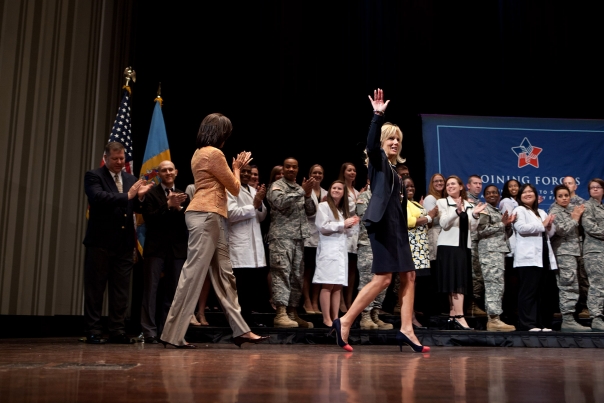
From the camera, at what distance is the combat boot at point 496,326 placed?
6.26 meters

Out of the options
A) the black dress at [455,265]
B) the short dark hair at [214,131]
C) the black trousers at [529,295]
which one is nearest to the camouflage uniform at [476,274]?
the black dress at [455,265]

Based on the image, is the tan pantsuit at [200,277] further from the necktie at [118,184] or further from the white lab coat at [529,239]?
the white lab coat at [529,239]

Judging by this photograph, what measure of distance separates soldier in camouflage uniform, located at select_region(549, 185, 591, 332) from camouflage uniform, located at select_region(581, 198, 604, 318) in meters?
0.08

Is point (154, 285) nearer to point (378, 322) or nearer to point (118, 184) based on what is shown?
point (118, 184)

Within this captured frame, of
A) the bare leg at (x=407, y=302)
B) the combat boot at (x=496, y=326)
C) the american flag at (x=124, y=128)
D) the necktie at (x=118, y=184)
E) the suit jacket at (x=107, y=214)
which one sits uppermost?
the american flag at (x=124, y=128)

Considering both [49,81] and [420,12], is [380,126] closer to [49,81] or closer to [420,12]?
[49,81]

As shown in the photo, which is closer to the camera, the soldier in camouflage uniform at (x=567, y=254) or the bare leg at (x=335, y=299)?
the bare leg at (x=335, y=299)

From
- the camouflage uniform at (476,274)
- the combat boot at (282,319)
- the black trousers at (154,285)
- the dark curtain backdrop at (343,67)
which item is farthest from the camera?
the dark curtain backdrop at (343,67)

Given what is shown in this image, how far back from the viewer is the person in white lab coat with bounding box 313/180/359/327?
615 cm

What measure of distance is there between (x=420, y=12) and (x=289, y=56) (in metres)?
1.92

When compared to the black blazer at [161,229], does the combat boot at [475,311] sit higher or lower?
lower

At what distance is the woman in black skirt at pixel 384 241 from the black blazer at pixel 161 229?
66.1 inches

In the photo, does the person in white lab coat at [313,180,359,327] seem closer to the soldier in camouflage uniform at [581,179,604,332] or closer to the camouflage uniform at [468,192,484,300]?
the camouflage uniform at [468,192,484,300]

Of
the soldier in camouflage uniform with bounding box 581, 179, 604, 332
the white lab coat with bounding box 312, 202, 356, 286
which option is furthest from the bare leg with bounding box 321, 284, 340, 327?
the soldier in camouflage uniform with bounding box 581, 179, 604, 332
